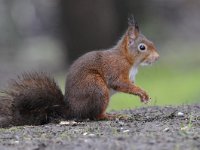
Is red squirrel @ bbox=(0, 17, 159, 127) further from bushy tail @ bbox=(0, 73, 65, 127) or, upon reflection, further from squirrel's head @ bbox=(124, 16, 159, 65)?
squirrel's head @ bbox=(124, 16, 159, 65)

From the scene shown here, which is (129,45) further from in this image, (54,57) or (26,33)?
(26,33)

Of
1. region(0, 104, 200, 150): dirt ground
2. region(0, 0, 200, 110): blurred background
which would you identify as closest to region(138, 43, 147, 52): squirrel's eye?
region(0, 104, 200, 150): dirt ground

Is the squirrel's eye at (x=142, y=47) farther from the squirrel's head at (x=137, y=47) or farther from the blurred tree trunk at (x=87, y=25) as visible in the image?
the blurred tree trunk at (x=87, y=25)

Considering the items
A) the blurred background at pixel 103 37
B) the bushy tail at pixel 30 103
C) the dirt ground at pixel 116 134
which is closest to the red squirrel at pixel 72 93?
the bushy tail at pixel 30 103

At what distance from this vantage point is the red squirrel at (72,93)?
7.05 meters

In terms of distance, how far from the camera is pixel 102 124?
21.8ft

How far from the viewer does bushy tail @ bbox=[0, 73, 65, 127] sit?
7.09 metres

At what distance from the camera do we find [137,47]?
25.4 ft

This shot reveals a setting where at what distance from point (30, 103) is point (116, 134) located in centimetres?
149

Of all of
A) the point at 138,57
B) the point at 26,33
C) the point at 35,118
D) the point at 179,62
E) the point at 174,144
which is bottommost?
the point at 174,144

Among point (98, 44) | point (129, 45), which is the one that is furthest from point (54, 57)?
point (129, 45)

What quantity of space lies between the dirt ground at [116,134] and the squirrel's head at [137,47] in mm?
658

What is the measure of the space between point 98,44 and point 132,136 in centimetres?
1351

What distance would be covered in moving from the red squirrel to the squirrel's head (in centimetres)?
30
